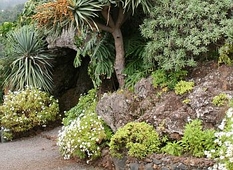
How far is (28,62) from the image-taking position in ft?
42.3

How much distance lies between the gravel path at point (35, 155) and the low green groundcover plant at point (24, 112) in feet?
1.30

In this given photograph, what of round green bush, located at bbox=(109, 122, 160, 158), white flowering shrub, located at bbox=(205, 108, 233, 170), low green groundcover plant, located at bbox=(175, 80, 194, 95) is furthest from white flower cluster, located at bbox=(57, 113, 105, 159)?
white flowering shrub, located at bbox=(205, 108, 233, 170)

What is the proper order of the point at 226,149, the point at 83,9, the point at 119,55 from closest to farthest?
the point at 226,149 → the point at 83,9 → the point at 119,55

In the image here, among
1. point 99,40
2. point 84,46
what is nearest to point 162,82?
point 99,40

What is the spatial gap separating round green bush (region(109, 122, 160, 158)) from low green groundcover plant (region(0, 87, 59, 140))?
546 centimetres

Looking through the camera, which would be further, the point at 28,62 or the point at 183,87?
the point at 28,62

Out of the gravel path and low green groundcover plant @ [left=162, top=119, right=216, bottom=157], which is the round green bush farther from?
the gravel path

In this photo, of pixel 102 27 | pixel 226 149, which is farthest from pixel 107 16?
pixel 226 149

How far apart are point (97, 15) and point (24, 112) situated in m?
4.96

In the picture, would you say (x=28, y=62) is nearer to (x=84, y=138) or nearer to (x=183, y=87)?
(x=84, y=138)

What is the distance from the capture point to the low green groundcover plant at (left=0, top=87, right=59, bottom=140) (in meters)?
11.8

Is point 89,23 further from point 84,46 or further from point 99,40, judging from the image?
point 84,46

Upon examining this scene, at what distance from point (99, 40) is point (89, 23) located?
144cm

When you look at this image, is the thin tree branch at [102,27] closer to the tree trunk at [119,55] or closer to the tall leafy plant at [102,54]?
the tree trunk at [119,55]
